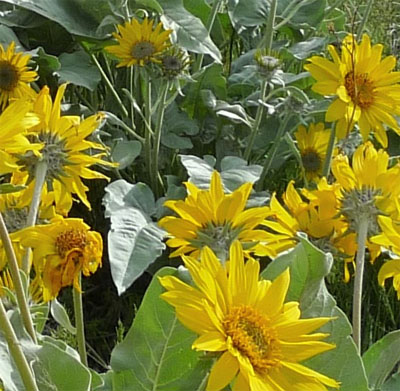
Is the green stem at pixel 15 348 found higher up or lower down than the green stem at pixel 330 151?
higher up

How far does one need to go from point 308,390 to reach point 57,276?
292mm

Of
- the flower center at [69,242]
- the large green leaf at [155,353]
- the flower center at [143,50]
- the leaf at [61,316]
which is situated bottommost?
the leaf at [61,316]

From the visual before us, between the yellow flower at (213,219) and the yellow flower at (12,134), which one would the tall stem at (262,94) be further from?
the yellow flower at (12,134)

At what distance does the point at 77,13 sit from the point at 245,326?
1.42 metres

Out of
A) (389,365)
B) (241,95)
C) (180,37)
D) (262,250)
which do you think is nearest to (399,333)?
(389,365)

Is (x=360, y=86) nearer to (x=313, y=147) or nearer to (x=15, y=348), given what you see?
(x=313, y=147)

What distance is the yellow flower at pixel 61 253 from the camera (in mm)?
787

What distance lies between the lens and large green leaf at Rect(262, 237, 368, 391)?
0.70 meters

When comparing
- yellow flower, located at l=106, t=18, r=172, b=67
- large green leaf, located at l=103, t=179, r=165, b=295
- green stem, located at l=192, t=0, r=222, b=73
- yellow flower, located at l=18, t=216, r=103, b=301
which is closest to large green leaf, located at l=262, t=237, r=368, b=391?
yellow flower, located at l=18, t=216, r=103, b=301

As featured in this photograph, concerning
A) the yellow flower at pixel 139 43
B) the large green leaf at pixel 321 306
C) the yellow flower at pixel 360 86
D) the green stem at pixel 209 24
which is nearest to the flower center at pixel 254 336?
the large green leaf at pixel 321 306

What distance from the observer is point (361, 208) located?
84 cm

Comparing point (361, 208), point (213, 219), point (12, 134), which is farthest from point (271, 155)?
point (12, 134)

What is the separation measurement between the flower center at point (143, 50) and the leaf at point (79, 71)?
0.16 metres

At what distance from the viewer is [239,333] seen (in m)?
0.58
